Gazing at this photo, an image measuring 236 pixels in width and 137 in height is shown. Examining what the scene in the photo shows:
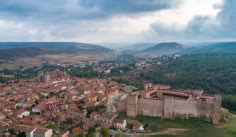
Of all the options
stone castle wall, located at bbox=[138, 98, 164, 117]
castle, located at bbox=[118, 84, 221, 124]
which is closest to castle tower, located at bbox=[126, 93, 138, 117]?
castle, located at bbox=[118, 84, 221, 124]

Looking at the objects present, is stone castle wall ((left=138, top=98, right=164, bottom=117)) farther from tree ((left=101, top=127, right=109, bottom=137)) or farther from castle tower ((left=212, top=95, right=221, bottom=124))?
tree ((left=101, top=127, right=109, bottom=137))

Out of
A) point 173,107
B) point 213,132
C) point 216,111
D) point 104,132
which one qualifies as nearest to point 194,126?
point 213,132

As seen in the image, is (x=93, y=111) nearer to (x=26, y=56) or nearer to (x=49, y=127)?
(x=49, y=127)

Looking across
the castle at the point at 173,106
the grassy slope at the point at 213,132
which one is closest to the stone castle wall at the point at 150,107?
the castle at the point at 173,106

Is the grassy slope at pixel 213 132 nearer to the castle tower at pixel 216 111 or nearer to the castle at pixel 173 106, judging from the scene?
the castle tower at pixel 216 111

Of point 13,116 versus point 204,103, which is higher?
point 204,103

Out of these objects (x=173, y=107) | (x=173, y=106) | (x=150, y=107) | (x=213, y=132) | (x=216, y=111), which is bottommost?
(x=213, y=132)

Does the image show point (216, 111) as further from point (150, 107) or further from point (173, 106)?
point (150, 107)

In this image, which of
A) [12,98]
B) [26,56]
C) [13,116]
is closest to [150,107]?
[13,116]
